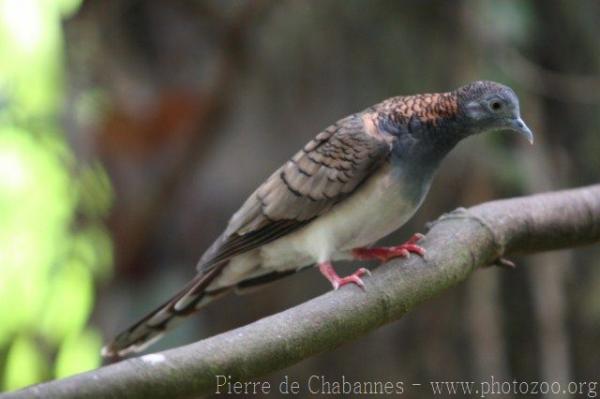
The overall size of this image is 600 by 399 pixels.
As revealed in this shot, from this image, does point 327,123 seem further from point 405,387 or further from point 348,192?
point 348,192

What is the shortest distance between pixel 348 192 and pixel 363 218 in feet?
0.33

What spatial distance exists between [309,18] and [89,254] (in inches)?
71.7

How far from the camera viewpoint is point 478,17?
17.0 feet

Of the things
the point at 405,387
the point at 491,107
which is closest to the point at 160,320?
the point at 491,107

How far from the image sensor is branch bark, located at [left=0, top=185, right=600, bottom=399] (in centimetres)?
207

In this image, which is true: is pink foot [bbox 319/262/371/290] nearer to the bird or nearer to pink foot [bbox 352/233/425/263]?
the bird

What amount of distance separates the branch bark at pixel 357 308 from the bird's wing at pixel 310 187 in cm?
33

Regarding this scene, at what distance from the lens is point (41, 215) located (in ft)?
16.5

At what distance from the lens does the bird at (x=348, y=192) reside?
3191 mm

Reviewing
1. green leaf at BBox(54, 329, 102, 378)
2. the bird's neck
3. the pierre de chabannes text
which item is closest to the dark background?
the pierre de chabannes text

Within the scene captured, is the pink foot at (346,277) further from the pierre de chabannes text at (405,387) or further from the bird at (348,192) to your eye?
the pierre de chabannes text at (405,387)

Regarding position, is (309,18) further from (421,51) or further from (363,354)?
(363,354)

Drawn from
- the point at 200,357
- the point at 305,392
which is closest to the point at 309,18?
the point at 305,392

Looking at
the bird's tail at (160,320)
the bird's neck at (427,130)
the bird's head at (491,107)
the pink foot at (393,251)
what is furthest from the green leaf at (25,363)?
the bird's head at (491,107)
